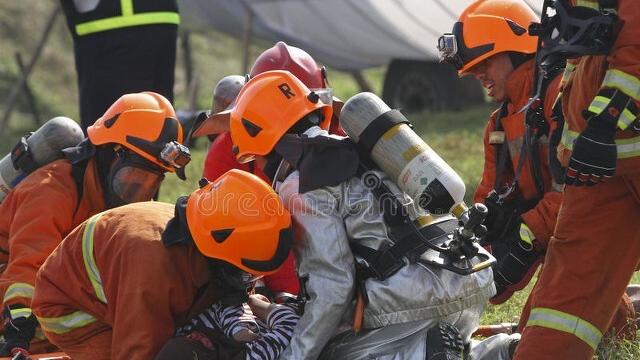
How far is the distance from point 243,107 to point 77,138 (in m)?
1.59

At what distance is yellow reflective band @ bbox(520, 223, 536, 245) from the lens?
4.70 metres

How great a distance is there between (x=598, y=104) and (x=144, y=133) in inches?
101

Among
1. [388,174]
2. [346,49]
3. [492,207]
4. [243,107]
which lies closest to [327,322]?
Answer: [388,174]

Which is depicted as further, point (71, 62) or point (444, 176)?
point (71, 62)

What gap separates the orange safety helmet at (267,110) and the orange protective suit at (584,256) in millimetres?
1101

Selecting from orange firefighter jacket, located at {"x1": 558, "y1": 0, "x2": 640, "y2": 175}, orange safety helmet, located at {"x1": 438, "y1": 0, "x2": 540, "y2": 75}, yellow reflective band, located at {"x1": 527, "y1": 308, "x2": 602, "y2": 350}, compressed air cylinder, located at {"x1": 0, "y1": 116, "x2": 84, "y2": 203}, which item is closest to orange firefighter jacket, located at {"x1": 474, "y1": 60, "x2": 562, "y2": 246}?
orange safety helmet, located at {"x1": 438, "y1": 0, "x2": 540, "y2": 75}

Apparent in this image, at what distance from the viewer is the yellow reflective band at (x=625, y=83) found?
11.2 feet

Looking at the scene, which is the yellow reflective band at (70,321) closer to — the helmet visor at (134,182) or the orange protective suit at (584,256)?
the helmet visor at (134,182)

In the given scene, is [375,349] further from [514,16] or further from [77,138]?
[77,138]

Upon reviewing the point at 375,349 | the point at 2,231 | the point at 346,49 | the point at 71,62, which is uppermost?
the point at 375,349

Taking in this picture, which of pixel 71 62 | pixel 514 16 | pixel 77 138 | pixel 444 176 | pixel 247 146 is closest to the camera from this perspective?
pixel 444 176

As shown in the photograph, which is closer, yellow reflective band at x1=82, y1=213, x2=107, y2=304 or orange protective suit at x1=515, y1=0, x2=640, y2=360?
orange protective suit at x1=515, y1=0, x2=640, y2=360

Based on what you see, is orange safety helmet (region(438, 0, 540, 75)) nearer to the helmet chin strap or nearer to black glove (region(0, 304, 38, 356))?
the helmet chin strap

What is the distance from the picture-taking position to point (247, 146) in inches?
172
